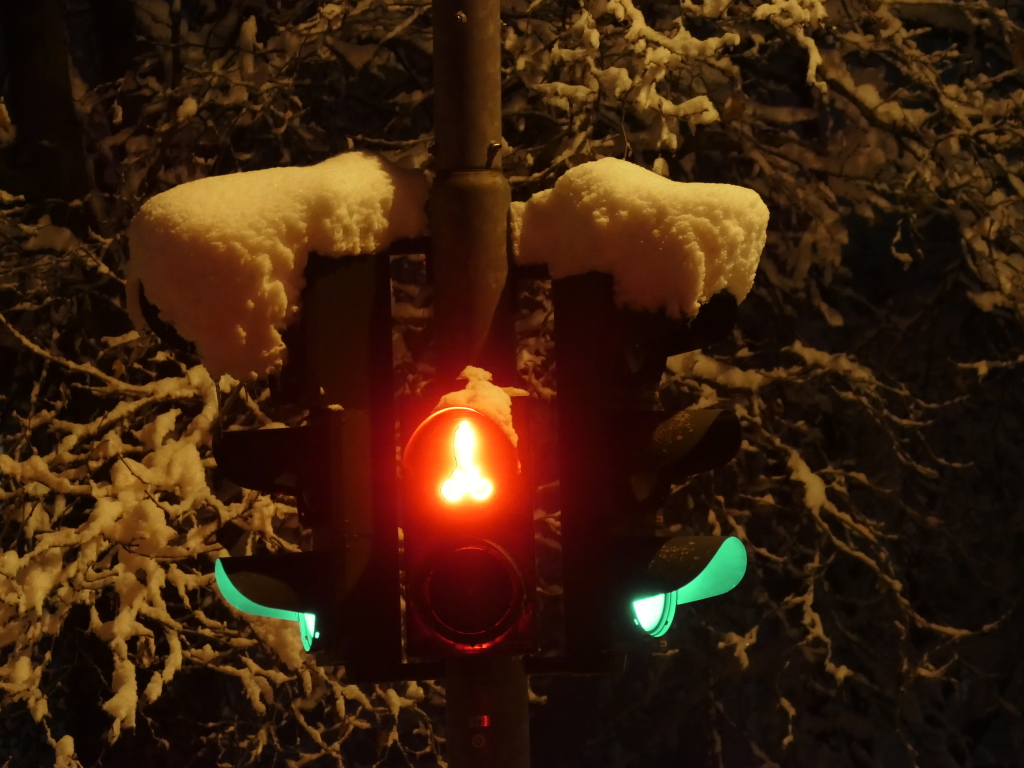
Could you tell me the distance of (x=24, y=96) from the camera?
6289 mm

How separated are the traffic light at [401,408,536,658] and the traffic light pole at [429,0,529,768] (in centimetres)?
18

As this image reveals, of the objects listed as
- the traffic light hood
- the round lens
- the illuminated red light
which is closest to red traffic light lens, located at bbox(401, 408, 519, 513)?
the illuminated red light

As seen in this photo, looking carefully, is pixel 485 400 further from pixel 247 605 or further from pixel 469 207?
pixel 247 605

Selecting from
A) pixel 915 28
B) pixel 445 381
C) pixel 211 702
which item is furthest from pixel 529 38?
pixel 211 702

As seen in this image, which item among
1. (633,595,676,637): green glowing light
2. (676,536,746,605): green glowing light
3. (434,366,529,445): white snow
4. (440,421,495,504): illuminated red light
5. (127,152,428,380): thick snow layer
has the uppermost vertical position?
(127,152,428,380): thick snow layer

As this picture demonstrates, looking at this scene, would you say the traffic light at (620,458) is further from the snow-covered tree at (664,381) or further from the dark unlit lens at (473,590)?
the snow-covered tree at (664,381)

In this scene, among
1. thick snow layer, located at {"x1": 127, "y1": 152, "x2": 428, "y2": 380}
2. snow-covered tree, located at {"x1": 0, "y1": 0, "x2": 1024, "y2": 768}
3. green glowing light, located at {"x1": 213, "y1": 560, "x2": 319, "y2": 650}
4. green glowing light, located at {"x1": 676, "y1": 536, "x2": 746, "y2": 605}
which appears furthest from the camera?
snow-covered tree, located at {"x1": 0, "y1": 0, "x2": 1024, "y2": 768}

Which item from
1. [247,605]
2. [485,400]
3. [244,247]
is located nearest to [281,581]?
[247,605]

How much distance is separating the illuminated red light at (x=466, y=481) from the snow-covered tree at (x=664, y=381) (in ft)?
8.13

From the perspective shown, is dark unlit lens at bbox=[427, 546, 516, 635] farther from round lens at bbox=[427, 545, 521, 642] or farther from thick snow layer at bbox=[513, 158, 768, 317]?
thick snow layer at bbox=[513, 158, 768, 317]

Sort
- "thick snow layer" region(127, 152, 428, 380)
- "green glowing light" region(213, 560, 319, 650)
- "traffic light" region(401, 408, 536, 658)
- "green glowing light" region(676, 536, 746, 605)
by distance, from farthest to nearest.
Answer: "green glowing light" region(676, 536, 746, 605) → "green glowing light" region(213, 560, 319, 650) → "thick snow layer" region(127, 152, 428, 380) → "traffic light" region(401, 408, 536, 658)

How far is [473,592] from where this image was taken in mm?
2527

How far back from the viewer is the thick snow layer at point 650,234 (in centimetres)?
268

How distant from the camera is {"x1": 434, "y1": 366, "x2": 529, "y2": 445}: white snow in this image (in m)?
2.52
